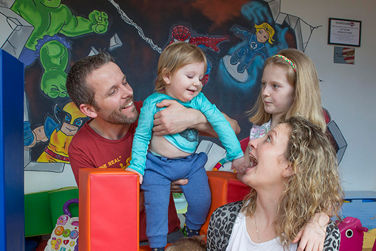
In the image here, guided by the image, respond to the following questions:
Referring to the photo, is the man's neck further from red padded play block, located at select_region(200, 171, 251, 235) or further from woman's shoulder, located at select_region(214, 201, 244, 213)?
woman's shoulder, located at select_region(214, 201, 244, 213)

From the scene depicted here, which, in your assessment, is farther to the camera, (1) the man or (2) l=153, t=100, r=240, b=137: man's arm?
(1) the man

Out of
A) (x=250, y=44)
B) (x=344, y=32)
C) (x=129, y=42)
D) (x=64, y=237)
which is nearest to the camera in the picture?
(x=64, y=237)

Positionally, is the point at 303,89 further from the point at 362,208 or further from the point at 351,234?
the point at 362,208

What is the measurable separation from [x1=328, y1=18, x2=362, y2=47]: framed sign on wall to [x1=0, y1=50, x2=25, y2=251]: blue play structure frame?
13.9ft

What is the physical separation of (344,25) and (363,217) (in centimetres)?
269

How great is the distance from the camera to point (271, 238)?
5.19 ft

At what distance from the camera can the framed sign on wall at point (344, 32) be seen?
501 centimetres

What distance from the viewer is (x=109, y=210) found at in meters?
1.69

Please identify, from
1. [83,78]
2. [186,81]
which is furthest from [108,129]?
[186,81]

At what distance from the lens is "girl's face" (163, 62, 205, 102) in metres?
1.99

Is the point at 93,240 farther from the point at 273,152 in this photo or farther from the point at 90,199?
the point at 273,152

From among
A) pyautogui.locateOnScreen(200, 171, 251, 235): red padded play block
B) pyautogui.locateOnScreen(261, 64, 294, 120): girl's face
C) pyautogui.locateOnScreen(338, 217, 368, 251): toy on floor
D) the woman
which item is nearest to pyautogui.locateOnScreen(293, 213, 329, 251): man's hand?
the woman

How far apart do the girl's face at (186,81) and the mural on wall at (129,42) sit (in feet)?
7.30

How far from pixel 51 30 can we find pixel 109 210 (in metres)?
2.86
